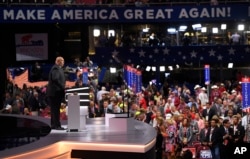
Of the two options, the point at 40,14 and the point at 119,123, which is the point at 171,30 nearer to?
the point at 40,14

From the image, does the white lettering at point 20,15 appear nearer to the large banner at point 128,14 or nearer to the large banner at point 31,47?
the large banner at point 128,14

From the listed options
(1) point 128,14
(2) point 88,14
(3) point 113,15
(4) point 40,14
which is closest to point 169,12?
(1) point 128,14

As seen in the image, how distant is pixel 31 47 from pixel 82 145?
19105 mm

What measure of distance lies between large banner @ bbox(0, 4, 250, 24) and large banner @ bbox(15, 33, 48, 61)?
2.03 meters

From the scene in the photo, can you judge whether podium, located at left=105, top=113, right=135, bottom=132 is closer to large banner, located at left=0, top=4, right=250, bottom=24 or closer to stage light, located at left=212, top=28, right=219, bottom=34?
large banner, located at left=0, top=4, right=250, bottom=24

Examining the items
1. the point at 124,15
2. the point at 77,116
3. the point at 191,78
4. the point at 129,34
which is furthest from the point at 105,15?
the point at 77,116

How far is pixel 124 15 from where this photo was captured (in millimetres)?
26641

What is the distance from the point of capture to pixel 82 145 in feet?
30.9

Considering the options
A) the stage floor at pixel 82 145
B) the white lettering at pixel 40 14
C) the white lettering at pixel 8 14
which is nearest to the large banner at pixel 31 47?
the white lettering at pixel 40 14

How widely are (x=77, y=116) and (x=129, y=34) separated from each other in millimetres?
18994

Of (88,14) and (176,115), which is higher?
(88,14)

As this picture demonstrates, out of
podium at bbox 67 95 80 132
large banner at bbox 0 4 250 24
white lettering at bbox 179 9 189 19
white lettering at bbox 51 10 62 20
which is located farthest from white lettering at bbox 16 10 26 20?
podium at bbox 67 95 80 132

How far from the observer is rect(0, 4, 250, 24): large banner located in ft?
85.7

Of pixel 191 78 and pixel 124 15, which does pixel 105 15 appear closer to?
pixel 124 15
